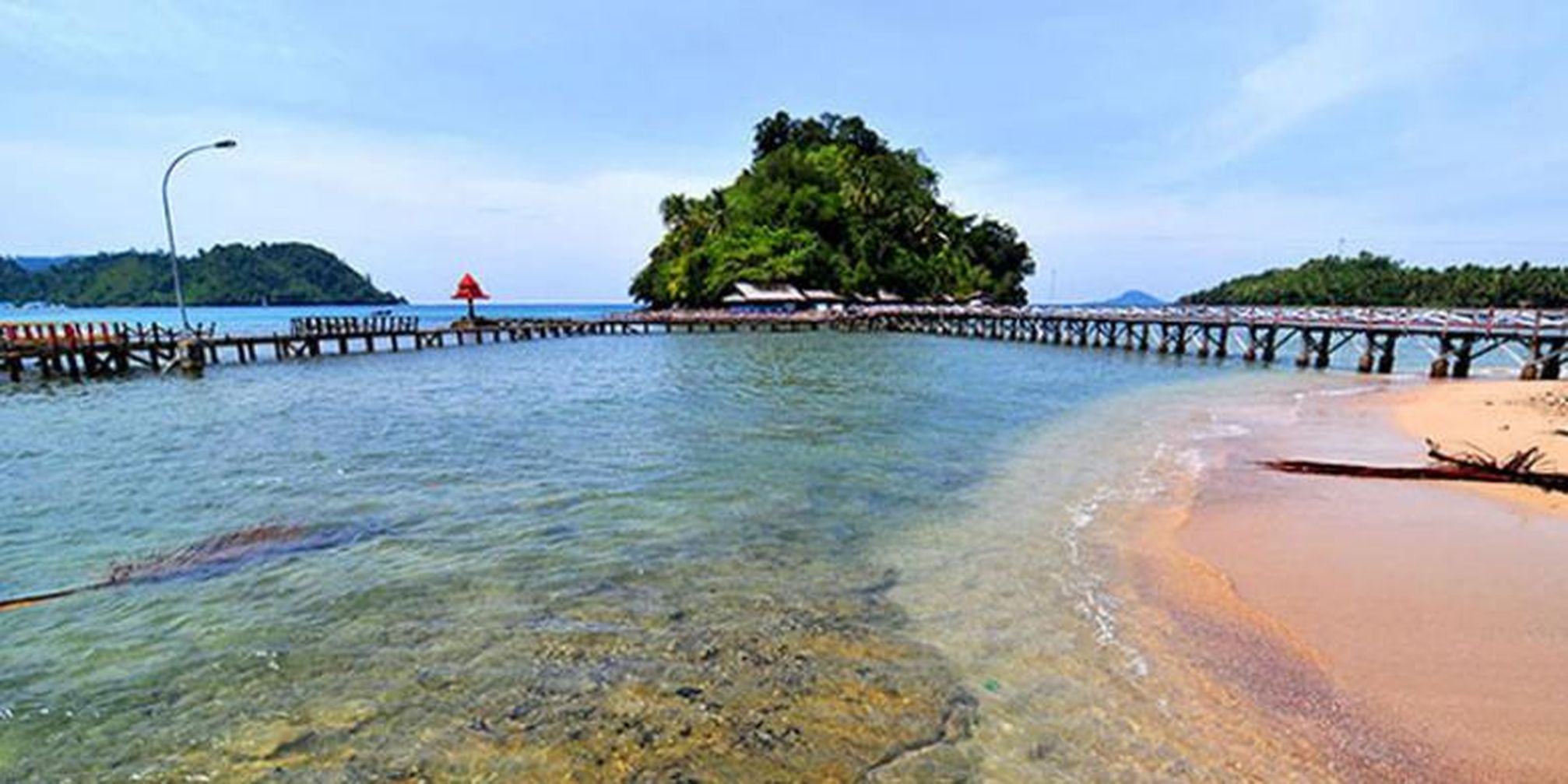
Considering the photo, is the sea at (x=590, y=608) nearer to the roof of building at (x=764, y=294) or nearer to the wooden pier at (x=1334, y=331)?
the wooden pier at (x=1334, y=331)

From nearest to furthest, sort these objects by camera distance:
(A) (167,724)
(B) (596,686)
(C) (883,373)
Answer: (A) (167,724), (B) (596,686), (C) (883,373)

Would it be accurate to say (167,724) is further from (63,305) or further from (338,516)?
(63,305)

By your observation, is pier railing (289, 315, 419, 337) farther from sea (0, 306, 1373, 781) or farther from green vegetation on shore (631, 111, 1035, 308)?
green vegetation on shore (631, 111, 1035, 308)

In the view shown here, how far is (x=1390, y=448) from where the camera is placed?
539 inches

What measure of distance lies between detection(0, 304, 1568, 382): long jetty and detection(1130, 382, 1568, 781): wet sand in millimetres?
23075

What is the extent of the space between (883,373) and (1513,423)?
18.6 m

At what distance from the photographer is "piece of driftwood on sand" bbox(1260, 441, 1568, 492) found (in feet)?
33.7

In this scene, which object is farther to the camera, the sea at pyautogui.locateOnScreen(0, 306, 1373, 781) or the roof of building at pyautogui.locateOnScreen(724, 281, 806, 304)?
the roof of building at pyautogui.locateOnScreen(724, 281, 806, 304)

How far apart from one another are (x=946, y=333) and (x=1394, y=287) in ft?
306

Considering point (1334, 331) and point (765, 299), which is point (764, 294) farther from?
point (1334, 331)

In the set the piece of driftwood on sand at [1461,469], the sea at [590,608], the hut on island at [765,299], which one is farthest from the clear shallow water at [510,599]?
the hut on island at [765,299]

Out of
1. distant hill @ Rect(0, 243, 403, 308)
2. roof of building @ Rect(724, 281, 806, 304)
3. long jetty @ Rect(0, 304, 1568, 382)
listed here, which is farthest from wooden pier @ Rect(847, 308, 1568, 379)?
distant hill @ Rect(0, 243, 403, 308)

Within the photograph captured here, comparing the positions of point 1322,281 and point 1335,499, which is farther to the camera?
point 1322,281

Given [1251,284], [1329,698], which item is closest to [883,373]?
[1329,698]
